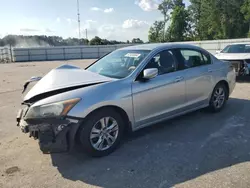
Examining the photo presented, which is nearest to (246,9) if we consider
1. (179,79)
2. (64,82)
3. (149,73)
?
(179,79)

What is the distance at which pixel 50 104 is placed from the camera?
3324 mm

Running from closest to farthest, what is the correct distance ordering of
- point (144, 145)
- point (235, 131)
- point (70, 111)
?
point (70, 111) → point (144, 145) → point (235, 131)

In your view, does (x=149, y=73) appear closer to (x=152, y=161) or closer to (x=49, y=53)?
(x=152, y=161)

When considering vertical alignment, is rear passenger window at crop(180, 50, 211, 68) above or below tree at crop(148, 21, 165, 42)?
below

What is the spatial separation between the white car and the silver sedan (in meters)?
4.21

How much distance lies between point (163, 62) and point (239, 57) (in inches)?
235

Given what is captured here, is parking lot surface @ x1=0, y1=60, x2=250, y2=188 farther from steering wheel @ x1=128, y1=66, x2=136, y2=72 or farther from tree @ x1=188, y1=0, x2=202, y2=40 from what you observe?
tree @ x1=188, y1=0, x2=202, y2=40

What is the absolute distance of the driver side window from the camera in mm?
4350

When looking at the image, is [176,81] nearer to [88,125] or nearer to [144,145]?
[144,145]

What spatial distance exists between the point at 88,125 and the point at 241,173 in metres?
2.05

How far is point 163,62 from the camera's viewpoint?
4.52m

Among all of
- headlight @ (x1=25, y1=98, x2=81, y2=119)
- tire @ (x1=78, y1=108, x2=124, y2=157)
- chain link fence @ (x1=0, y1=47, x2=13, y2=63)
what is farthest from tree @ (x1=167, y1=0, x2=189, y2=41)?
headlight @ (x1=25, y1=98, x2=81, y2=119)

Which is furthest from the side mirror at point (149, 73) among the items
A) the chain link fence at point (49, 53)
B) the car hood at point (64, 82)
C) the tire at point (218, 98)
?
the chain link fence at point (49, 53)

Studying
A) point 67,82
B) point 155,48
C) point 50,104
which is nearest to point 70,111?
point 50,104
